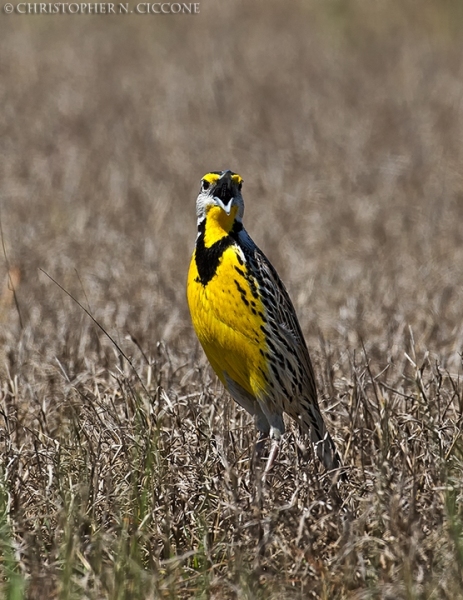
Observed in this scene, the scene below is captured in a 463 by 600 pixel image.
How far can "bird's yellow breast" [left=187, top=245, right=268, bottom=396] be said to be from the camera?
368cm

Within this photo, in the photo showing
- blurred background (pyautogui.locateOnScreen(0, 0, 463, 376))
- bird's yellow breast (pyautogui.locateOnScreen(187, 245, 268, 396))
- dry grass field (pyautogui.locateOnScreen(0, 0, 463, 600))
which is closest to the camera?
dry grass field (pyautogui.locateOnScreen(0, 0, 463, 600))

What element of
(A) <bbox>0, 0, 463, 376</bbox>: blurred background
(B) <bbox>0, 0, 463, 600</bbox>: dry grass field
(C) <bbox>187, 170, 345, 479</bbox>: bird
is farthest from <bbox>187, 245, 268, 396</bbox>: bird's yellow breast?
(A) <bbox>0, 0, 463, 376</bbox>: blurred background

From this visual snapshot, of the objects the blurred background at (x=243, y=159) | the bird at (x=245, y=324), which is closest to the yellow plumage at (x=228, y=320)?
the bird at (x=245, y=324)

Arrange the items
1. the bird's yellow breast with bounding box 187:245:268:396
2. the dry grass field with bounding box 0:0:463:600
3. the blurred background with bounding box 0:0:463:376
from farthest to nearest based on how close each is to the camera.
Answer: the blurred background with bounding box 0:0:463:376 → the bird's yellow breast with bounding box 187:245:268:396 → the dry grass field with bounding box 0:0:463:600

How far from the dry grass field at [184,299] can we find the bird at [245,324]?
0.35 feet

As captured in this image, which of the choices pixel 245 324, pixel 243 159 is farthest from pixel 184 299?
pixel 243 159

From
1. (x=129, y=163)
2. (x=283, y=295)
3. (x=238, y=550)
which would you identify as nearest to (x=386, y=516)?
(x=238, y=550)

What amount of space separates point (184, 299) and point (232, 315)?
247 centimetres

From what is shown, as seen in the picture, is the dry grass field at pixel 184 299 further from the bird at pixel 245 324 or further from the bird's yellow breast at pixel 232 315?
the bird's yellow breast at pixel 232 315

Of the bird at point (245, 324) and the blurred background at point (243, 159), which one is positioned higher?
the blurred background at point (243, 159)

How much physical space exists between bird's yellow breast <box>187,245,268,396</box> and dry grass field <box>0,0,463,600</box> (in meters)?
0.28

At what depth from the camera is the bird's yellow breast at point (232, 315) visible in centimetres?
368

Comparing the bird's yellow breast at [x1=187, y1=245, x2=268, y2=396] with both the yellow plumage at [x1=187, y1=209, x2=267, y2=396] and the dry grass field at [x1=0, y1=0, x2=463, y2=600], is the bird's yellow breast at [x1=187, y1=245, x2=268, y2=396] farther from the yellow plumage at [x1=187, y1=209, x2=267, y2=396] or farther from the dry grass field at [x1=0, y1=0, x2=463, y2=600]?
the dry grass field at [x1=0, y1=0, x2=463, y2=600]

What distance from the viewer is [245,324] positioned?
3699mm
